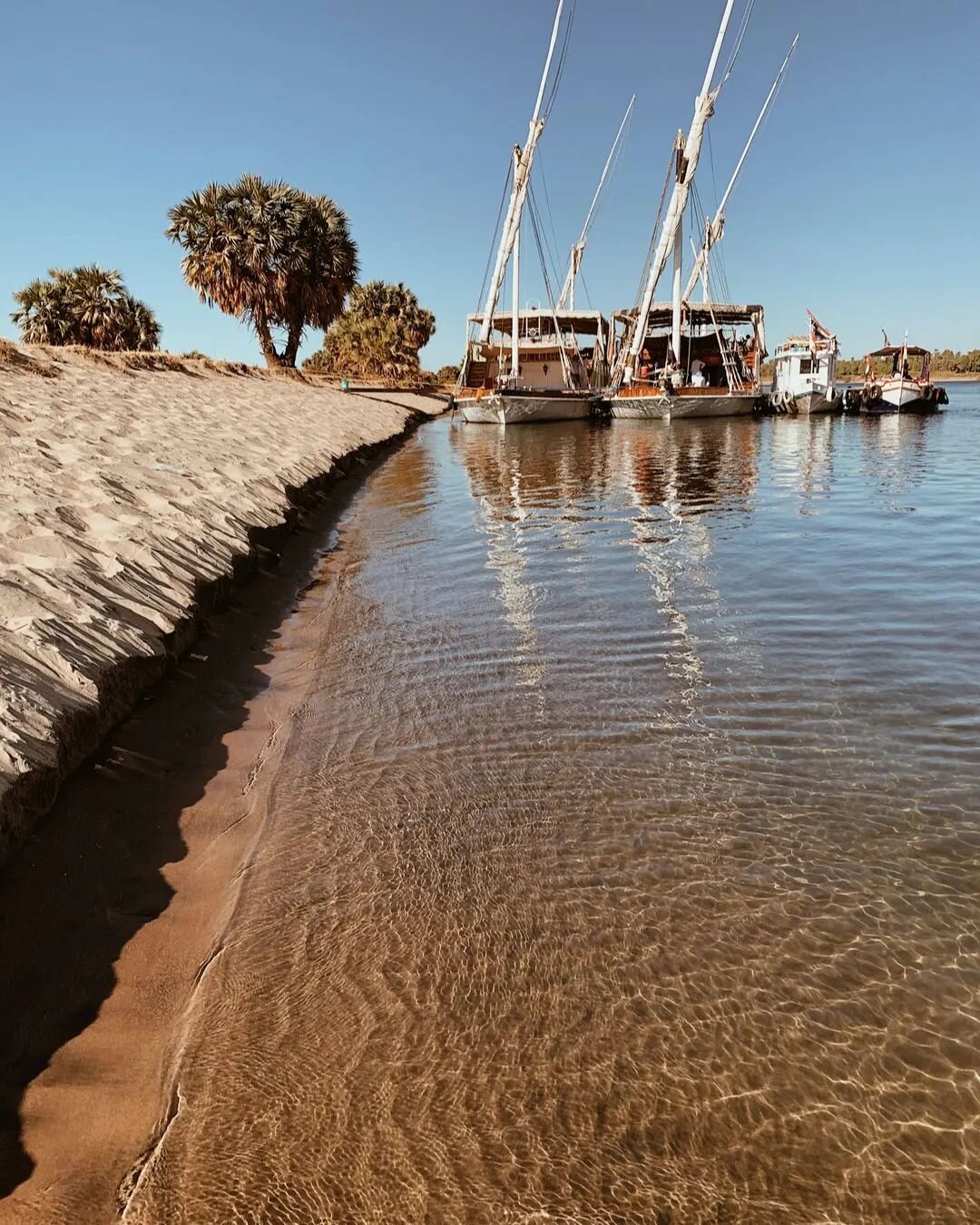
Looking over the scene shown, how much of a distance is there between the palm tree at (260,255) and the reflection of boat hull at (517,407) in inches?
548

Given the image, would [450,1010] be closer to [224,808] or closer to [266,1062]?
[266,1062]

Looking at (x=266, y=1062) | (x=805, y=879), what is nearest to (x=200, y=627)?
(x=266, y=1062)

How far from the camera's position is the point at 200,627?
650 cm

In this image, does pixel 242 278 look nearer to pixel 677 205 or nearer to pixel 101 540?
pixel 677 205

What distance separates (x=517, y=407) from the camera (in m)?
39.7

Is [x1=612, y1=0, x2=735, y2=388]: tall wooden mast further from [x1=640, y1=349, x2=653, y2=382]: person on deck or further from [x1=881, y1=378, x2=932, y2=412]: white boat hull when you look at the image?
[x1=881, y1=378, x2=932, y2=412]: white boat hull

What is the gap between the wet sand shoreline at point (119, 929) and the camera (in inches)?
89.6

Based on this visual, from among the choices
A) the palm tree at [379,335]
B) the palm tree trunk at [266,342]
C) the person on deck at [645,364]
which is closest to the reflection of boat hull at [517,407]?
the person on deck at [645,364]

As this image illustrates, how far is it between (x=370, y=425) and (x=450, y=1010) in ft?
98.4

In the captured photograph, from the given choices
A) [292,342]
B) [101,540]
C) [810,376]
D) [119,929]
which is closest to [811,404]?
[810,376]

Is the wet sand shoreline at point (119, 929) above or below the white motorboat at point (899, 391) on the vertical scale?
below

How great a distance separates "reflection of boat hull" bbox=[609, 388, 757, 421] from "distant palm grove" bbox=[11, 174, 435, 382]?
66.9 feet

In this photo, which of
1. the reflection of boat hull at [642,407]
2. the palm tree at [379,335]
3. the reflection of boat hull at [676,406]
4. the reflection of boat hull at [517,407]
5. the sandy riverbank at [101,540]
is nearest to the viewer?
the sandy riverbank at [101,540]

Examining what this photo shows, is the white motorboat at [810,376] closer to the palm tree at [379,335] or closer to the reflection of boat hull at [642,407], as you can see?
the reflection of boat hull at [642,407]
